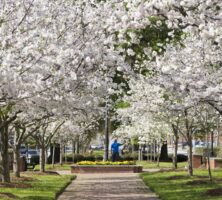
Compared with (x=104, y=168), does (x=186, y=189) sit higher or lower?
lower

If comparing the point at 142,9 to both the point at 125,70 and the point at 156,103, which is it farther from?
the point at 156,103

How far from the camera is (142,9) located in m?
9.40

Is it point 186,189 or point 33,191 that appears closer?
point 33,191

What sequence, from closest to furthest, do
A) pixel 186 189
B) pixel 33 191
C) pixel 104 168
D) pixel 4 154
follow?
pixel 33 191 → pixel 186 189 → pixel 4 154 → pixel 104 168

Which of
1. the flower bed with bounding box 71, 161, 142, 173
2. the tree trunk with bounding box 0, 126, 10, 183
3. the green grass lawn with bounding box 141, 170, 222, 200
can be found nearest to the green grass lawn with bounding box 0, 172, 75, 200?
the tree trunk with bounding box 0, 126, 10, 183

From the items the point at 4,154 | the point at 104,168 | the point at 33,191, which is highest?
the point at 4,154

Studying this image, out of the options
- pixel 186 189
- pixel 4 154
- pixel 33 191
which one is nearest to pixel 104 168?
pixel 4 154

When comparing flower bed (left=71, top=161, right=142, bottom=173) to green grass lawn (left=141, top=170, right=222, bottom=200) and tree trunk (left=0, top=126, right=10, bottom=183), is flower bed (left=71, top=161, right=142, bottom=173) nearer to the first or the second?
green grass lawn (left=141, top=170, right=222, bottom=200)

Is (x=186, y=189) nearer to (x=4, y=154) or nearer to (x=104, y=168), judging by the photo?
(x=4, y=154)

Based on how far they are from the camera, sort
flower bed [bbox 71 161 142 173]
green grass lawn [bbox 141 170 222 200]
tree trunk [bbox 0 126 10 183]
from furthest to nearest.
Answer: flower bed [bbox 71 161 142 173] < tree trunk [bbox 0 126 10 183] < green grass lawn [bbox 141 170 222 200]

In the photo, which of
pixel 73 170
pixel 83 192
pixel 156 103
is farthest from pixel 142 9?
pixel 73 170

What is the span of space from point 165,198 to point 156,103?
587cm

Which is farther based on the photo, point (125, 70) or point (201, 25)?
point (125, 70)

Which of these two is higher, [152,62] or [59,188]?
[152,62]
